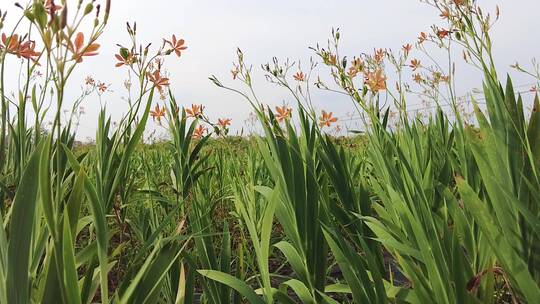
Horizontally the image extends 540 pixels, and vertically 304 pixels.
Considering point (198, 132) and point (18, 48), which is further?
point (198, 132)

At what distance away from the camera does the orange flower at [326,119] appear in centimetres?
178

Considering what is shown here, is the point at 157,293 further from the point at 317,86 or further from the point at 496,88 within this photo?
the point at 317,86

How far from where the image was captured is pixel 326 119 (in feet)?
5.94

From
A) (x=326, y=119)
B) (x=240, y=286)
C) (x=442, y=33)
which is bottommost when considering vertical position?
(x=240, y=286)

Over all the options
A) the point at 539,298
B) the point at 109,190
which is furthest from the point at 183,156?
the point at 539,298

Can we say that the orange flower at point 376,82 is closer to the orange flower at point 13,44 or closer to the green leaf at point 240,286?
the green leaf at point 240,286

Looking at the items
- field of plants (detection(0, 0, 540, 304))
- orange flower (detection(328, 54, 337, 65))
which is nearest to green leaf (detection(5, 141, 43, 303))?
field of plants (detection(0, 0, 540, 304))

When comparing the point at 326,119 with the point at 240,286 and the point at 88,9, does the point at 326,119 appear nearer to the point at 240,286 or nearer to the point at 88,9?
the point at 240,286

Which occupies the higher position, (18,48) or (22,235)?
(18,48)

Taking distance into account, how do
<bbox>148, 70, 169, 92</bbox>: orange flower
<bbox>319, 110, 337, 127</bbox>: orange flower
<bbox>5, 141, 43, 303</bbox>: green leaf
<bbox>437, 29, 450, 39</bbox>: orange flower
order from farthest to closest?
<bbox>319, 110, 337, 127</bbox>: orange flower, <bbox>437, 29, 450, 39</bbox>: orange flower, <bbox>148, 70, 169, 92</bbox>: orange flower, <bbox>5, 141, 43, 303</bbox>: green leaf

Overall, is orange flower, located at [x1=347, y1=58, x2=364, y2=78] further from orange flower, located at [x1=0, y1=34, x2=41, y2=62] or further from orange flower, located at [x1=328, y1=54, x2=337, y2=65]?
orange flower, located at [x1=0, y1=34, x2=41, y2=62]

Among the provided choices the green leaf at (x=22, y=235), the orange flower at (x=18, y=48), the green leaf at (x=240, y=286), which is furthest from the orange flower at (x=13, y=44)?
the green leaf at (x=240, y=286)

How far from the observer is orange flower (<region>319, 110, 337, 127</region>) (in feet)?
5.84

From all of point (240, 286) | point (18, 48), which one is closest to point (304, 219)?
point (240, 286)
